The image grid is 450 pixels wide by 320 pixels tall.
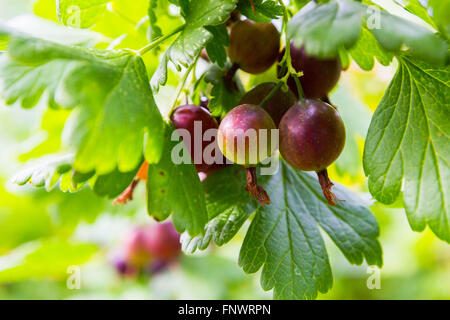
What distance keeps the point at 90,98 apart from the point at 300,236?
472mm

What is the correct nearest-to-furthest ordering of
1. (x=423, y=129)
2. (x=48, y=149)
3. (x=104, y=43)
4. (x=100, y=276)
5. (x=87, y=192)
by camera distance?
(x=423, y=129), (x=104, y=43), (x=48, y=149), (x=87, y=192), (x=100, y=276)

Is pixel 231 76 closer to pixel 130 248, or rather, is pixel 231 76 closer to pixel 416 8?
pixel 416 8

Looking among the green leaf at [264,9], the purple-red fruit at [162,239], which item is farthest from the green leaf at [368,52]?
the purple-red fruit at [162,239]

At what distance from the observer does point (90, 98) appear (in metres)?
0.56

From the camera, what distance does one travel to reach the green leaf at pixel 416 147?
651 millimetres

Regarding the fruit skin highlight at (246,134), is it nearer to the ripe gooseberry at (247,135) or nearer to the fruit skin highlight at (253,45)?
the ripe gooseberry at (247,135)

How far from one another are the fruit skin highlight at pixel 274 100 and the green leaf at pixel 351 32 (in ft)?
0.61

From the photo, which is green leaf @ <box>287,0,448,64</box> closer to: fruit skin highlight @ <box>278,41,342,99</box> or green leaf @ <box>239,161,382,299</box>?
fruit skin highlight @ <box>278,41,342,99</box>

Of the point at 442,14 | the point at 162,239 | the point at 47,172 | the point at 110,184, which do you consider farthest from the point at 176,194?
the point at 162,239
